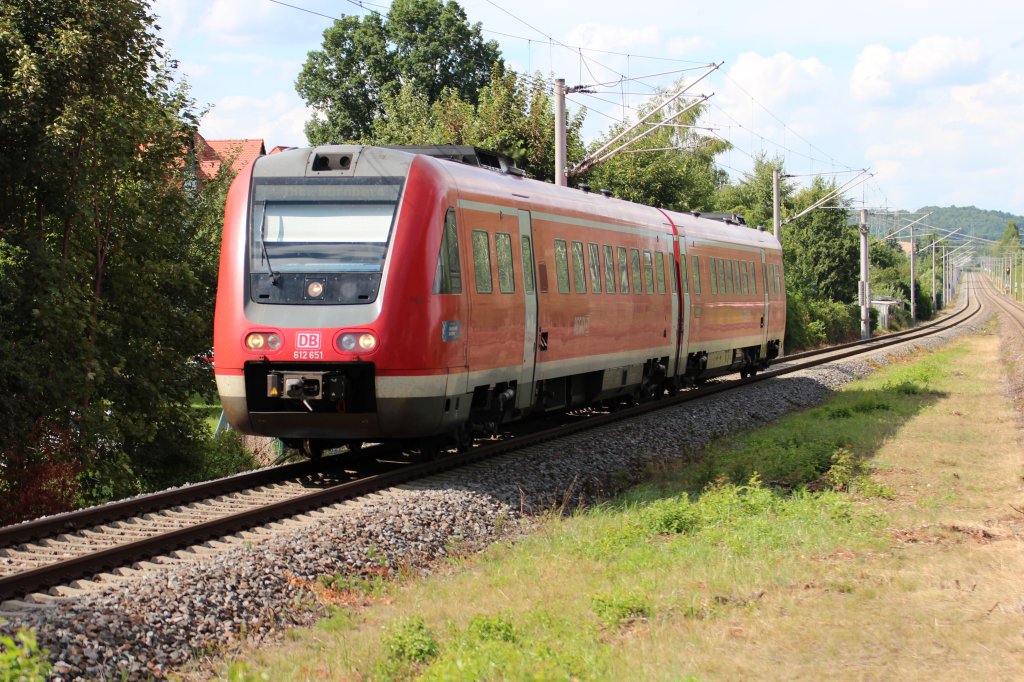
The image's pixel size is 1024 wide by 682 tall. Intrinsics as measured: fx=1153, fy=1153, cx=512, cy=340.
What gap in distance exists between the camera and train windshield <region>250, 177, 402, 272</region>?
11.5 meters

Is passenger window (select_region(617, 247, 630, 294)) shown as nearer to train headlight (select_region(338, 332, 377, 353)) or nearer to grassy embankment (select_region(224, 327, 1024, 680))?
grassy embankment (select_region(224, 327, 1024, 680))

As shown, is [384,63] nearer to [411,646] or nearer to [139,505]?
[139,505]

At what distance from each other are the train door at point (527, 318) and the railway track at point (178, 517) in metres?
0.77

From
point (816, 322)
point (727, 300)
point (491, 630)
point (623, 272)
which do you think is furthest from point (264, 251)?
point (816, 322)

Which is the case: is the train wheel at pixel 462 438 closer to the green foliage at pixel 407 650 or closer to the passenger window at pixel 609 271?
the passenger window at pixel 609 271

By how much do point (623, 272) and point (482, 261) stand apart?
18.9 ft

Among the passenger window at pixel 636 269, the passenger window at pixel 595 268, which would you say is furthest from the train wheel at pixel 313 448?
the passenger window at pixel 636 269

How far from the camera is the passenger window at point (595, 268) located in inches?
658

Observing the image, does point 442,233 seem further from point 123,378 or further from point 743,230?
point 743,230

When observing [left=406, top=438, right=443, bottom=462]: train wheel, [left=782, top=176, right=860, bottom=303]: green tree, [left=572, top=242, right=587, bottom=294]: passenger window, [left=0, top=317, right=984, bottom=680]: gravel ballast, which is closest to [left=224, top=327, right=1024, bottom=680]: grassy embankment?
[left=0, top=317, right=984, bottom=680]: gravel ballast

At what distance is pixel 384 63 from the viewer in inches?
2571

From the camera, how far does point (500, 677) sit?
6.11m

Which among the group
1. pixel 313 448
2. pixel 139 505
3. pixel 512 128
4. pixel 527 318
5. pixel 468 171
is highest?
pixel 512 128

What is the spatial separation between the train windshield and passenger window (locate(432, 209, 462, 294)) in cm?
65
